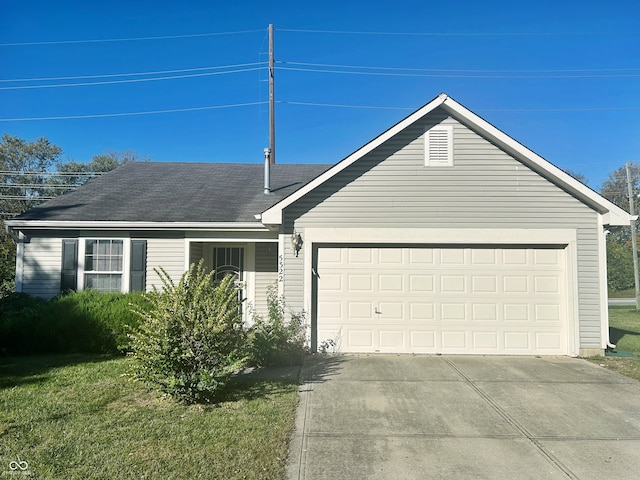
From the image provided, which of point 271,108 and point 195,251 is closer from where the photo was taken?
point 195,251

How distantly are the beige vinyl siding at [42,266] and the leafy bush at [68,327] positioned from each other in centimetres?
151

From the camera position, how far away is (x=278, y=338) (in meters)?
7.08

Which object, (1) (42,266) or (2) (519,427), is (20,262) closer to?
(1) (42,266)

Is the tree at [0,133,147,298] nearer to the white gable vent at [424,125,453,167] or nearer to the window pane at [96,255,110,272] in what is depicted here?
the window pane at [96,255,110,272]

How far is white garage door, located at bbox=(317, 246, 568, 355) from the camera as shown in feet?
26.0

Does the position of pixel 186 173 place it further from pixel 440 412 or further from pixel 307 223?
pixel 440 412

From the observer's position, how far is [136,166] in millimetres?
13664

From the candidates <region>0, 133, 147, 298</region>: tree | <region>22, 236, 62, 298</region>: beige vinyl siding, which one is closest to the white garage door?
<region>22, 236, 62, 298</region>: beige vinyl siding

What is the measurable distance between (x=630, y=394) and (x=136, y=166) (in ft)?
46.1

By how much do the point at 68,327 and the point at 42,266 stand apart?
2617mm

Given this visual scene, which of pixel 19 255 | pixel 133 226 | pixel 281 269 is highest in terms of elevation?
pixel 133 226

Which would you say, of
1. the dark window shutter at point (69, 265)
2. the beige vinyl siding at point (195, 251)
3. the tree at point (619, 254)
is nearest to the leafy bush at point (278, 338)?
the beige vinyl siding at point (195, 251)

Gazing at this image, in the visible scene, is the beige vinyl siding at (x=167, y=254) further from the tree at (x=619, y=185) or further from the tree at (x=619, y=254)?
the tree at (x=619, y=185)

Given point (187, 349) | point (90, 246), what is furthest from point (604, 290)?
point (90, 246)
